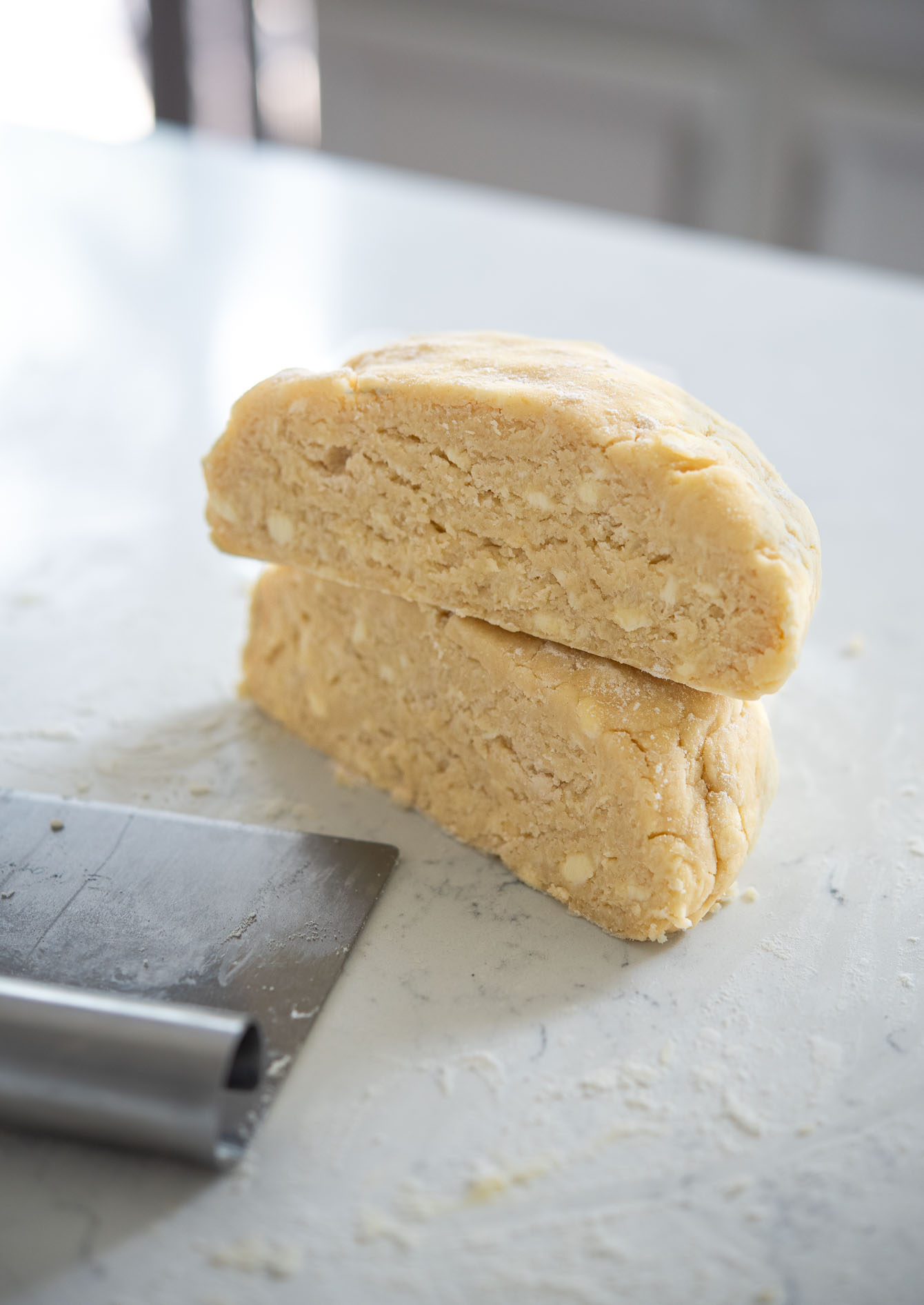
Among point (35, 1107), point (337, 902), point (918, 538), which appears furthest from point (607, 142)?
point (35, 1107)

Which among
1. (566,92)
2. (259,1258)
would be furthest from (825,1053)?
(566,92)

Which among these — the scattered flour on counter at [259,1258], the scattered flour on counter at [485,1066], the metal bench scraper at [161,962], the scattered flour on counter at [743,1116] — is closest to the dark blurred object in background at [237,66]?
the metal bench scraper at [161,962]

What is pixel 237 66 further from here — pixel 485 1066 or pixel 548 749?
pixel 485 1066

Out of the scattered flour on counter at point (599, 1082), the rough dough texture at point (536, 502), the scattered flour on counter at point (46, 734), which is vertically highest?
the rough dough texture at point (536, 502)

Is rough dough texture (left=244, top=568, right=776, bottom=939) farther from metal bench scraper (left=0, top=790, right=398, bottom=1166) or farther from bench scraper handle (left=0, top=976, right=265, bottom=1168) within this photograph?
bench scraper handle (left=0, top=976, right=265, bottom=1168)

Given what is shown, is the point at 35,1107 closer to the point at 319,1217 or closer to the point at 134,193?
the point at 319,1217

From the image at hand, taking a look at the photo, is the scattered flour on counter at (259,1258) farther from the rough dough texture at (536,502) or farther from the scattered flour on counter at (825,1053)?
the rough dough texture at (536,502)

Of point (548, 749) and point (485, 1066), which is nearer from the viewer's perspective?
point (485, 1066)
